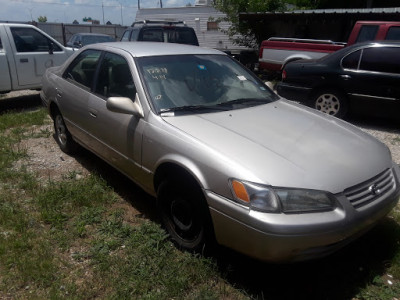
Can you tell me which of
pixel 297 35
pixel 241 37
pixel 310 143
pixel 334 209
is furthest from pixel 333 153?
pixel 241 37

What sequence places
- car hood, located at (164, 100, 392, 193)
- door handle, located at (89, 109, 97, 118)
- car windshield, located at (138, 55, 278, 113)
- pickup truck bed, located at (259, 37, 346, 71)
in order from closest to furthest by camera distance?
car hood, located at (164, 100, 392, 193) → car windshield, located at (138, 55, 278, 113) → door handle, located at (89, 109, 97, 118) → pickup truck bed, located at (259, 37, 346, 71)

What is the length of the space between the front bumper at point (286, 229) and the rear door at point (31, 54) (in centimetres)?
712

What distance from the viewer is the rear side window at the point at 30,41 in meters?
8.12

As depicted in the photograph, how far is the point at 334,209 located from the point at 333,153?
1.69 feet

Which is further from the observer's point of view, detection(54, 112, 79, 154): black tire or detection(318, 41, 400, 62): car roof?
detection(318, 41, 400, 62): car roof

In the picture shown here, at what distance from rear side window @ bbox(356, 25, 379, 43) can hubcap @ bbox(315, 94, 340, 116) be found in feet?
8.87

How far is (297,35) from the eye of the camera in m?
14.8

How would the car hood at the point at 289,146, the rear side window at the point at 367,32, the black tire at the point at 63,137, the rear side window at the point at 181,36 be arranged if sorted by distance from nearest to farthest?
the car hood at the point at 289,146, the black tire at the point at 63,137, the rear side window at the point at 367,32, the rear side window at the point at 181,36

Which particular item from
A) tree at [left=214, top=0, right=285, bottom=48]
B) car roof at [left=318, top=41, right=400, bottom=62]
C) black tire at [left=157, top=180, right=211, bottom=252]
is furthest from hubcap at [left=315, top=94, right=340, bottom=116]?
tree at [left=214, top=0, right=285, bottom=48]

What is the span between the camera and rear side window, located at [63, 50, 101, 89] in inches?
167

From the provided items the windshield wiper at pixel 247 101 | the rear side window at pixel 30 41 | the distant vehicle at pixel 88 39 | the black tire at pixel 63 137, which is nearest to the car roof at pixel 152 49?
the windshield wiper at pixel 247 101

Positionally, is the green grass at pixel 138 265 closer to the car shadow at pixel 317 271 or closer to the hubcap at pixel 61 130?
the car shadow at pixel 317 271

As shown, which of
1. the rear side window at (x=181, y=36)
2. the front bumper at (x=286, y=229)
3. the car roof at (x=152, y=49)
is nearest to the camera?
the front bumper at (x=286, y=229)

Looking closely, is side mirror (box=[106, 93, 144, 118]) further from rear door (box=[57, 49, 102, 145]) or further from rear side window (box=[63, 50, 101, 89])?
rear side window (box=[63, 50, 101, 89])
